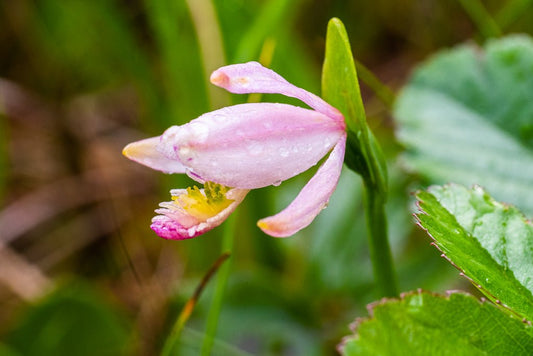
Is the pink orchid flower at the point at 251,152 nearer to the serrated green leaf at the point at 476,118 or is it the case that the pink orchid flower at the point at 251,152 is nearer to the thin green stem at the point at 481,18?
the serrated green leaf at the point at 476,118

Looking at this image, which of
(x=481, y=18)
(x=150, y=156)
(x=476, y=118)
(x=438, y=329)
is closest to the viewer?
(x=438, y=329)

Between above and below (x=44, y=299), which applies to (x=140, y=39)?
above

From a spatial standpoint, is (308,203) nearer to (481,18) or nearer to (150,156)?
(150,156)

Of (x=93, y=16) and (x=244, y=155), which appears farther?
(x=93, y=16)

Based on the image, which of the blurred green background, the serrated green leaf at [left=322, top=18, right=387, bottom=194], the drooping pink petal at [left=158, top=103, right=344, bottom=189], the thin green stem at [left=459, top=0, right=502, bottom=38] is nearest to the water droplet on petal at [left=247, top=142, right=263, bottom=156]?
the drooping pink petal at [left=158, top=103, right=344, bottom=189]

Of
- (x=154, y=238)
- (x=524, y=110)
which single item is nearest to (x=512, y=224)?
(x=524, y=110)

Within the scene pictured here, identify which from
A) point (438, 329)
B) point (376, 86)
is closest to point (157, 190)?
point (376, 86)

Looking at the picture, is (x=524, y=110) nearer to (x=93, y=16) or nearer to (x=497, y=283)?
(x=497, y=283)
